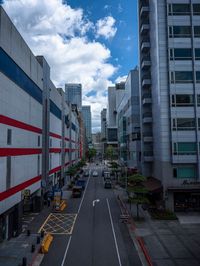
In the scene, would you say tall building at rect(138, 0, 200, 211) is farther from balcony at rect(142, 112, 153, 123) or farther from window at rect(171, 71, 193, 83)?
balcony at rect(142, 112, 153, 123)

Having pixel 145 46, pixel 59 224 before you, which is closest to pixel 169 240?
pixel 59 224

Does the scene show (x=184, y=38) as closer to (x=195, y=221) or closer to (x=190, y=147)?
(x=190, y=147)

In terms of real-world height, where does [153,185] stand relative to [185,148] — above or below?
below

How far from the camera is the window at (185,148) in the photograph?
42.4 metres

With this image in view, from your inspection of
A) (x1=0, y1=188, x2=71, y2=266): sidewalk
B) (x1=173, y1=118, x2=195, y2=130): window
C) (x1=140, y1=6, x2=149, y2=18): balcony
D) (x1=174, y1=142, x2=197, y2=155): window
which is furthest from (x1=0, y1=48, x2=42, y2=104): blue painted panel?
(x1=140, y1=6, x2=149, y2=18): balcony

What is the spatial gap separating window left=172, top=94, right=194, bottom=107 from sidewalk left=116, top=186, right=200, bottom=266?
61.3ft

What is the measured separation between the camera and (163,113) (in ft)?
143

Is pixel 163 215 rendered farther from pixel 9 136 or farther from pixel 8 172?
pixel 9 136

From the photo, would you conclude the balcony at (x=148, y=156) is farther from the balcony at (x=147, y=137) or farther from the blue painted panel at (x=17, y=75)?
the blue painted panel at (x=17, y=75)

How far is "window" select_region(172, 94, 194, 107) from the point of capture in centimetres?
4325

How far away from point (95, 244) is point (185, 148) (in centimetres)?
2304

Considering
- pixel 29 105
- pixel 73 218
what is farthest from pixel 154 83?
pixel 73 218

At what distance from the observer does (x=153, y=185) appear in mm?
44406

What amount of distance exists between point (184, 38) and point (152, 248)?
3413 cm
